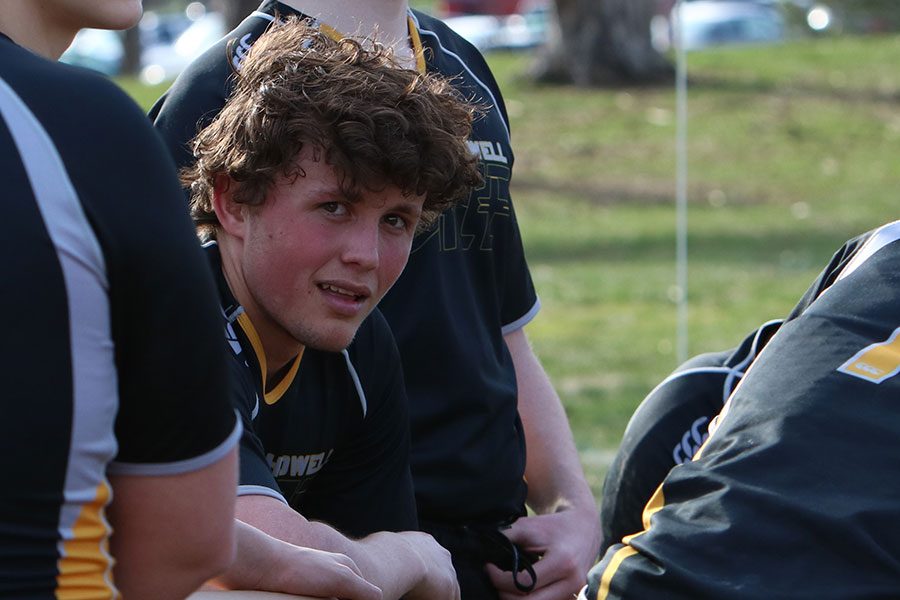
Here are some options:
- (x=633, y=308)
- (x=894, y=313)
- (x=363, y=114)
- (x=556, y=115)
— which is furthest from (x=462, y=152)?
(x=556, y=115)

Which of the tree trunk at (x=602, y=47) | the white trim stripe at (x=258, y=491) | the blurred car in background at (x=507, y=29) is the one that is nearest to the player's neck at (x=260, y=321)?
the white trim stripe at (x=258, y=491)

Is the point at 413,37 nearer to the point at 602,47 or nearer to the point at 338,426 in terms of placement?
the point at 338,426

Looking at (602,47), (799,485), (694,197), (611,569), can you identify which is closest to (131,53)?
(602,47)

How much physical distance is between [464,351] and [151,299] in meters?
1.42

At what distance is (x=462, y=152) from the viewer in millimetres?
2340

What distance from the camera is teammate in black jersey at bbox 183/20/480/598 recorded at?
2178 mm

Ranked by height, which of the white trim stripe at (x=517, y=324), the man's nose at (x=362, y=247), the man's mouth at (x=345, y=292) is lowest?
the white trim stripe at (x=517, y=324)

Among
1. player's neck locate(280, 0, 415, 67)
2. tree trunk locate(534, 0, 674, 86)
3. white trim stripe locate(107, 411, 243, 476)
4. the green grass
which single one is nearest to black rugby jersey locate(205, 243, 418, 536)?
player's neck locate(280, 0, 415, 67)

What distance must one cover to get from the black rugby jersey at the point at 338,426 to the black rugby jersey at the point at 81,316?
746 mm

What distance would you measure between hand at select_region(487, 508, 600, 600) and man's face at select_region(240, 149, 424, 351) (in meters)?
0.82

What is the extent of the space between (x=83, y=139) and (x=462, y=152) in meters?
1.05

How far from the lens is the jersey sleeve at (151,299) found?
137cm

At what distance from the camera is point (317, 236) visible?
86.4 inches

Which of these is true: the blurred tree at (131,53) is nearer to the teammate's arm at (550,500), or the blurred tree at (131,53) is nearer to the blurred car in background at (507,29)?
the blurred car in background at (507,29)
